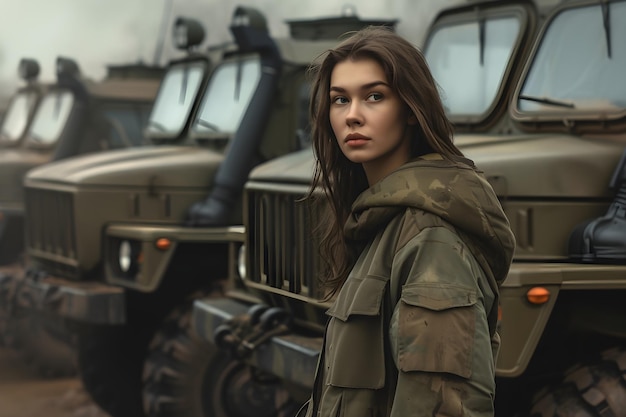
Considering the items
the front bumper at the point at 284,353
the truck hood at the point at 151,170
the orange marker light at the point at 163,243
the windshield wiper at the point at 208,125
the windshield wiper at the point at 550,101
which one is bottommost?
the orange marker light at the point at 163,243

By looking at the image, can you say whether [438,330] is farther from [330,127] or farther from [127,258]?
[127,258]

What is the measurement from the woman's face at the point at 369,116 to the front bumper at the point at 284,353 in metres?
2.12

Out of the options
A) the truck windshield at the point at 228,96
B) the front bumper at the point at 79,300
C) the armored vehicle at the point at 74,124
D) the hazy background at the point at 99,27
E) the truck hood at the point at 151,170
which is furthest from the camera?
the hazy background at the point at 99,27

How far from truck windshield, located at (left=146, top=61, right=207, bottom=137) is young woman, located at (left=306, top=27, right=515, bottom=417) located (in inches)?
214

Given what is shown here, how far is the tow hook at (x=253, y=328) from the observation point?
4734mm

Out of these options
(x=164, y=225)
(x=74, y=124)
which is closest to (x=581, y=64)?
(x=164, y=225)

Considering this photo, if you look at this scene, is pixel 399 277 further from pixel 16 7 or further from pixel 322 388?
pixel 16 7

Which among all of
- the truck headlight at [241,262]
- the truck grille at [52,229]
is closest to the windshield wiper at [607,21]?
the truck headlight at [241,262]

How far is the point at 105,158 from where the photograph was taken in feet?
23.2

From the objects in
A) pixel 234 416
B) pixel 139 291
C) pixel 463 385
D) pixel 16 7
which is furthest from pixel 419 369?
pixel 16 7

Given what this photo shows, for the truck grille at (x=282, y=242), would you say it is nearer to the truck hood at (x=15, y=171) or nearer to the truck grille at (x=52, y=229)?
the truck grille at (x=52, y=229)

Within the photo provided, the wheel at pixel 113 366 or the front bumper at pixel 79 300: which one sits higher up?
the front bumper at pixel 79 300

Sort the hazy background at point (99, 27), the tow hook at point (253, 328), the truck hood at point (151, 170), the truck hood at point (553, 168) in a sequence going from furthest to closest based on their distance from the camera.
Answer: the hazy background at point (99, 27)
the truck hood at point (151, 170)
the tow hook at point (253, 328)
the truck hood at point (553, 168)

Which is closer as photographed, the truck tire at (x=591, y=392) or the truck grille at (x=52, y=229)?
the truck tire at (x=591, y=392)
